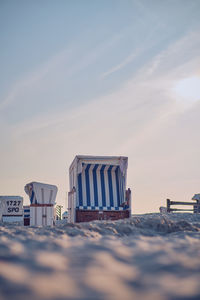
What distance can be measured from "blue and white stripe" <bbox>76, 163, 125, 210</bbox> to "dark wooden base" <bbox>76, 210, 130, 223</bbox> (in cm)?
15

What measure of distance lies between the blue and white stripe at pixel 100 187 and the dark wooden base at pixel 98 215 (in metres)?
0.15

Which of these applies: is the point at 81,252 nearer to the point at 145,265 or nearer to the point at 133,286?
the point at 145,265

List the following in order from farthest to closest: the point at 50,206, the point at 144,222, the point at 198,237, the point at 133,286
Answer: the point at 50,206
the point at 144,222
the point at 198,237
the point at 133,286

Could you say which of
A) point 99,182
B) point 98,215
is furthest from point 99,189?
point 98,215

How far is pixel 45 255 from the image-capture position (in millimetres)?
2805

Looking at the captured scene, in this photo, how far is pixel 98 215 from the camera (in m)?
10.6

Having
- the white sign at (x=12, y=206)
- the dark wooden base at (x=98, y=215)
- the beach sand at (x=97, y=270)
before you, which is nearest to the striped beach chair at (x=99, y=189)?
the dark wooden base at (x=98, y=215)

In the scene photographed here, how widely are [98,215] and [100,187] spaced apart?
39.8 inches

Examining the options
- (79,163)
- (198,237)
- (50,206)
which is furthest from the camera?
(50,206)

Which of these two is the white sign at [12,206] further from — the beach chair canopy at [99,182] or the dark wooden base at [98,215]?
the dark wooden base at [98,215]

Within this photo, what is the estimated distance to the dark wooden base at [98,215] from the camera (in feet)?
34.3

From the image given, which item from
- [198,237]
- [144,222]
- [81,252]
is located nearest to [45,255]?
[81,252]

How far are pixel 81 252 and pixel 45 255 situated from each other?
343 mm

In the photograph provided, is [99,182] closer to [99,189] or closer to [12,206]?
[99,189]
